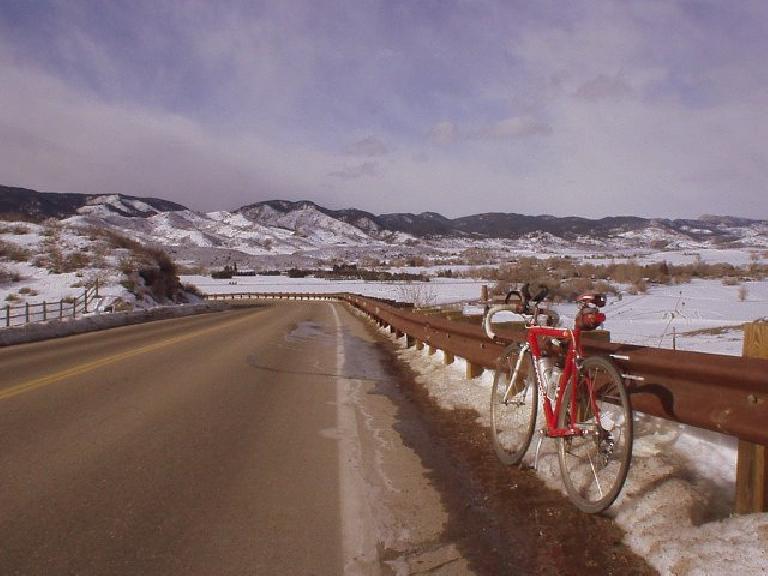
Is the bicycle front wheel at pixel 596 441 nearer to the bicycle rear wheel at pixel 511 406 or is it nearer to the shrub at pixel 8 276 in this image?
the bicycle rear wheel at pixel 511 406

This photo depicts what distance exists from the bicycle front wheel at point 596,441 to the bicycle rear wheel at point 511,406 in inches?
29.0

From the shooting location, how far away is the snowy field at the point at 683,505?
3.05 metres

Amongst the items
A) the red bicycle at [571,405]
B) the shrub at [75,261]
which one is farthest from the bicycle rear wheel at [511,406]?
the shrub at [75,261]

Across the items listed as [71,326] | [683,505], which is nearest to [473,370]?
[683,505]

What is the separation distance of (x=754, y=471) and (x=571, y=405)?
120cm

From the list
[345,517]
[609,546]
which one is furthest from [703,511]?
[345,517]

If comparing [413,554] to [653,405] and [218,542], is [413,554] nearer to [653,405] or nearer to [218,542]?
[218,542]

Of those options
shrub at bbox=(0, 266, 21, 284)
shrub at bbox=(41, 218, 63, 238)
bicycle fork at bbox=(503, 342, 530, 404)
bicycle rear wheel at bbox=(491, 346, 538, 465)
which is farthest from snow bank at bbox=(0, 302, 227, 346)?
shrub at bbox=(41, 218, 63, 238)

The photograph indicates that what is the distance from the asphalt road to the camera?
361 cm

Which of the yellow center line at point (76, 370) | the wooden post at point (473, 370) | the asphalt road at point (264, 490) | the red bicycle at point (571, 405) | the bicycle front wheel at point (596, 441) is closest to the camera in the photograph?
the asphalt road at point (264, 490)

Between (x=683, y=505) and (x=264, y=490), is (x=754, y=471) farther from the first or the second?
(x=264, y=490)

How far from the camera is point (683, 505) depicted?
373 centimetres

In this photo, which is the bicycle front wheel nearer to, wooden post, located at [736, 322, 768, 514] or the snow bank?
wooden post, located at [736, 322, 768, 514]

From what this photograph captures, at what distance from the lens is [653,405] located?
4.32 meters
